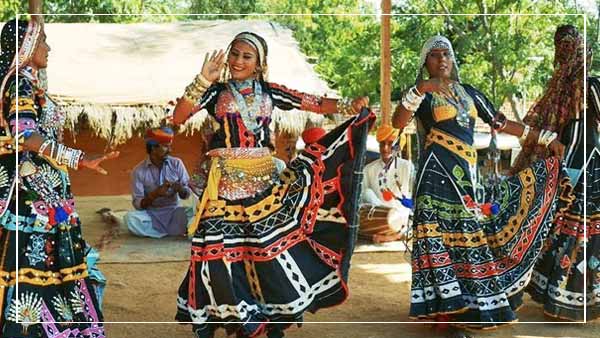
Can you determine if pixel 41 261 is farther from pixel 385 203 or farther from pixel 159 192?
pixel 385 203

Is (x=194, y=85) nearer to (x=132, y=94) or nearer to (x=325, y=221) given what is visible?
(x=325, y=221)

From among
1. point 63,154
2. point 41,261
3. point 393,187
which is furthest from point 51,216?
point 393,187

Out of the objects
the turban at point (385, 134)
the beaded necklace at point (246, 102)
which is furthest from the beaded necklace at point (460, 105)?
the turban at point (385, 134)

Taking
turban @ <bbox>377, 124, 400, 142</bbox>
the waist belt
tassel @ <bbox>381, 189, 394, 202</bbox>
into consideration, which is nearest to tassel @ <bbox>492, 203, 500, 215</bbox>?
the waist belt

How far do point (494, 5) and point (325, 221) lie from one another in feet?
35.4

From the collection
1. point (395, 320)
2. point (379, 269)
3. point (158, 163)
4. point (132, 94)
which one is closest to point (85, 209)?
point (132, 94)

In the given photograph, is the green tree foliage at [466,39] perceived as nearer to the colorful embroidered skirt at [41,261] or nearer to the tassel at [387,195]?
the tassel at [387,195]

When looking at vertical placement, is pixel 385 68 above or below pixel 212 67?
below

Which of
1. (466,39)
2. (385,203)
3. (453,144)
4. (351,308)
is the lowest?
(351,308)

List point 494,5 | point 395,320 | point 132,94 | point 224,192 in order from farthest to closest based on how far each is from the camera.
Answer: point 494,5 → point 132,94 → point 395,320 → point 224,192

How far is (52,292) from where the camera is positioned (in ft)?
15.1

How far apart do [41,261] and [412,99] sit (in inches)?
94.5

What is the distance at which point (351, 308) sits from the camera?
20.4ft

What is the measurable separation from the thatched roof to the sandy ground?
3.89m
